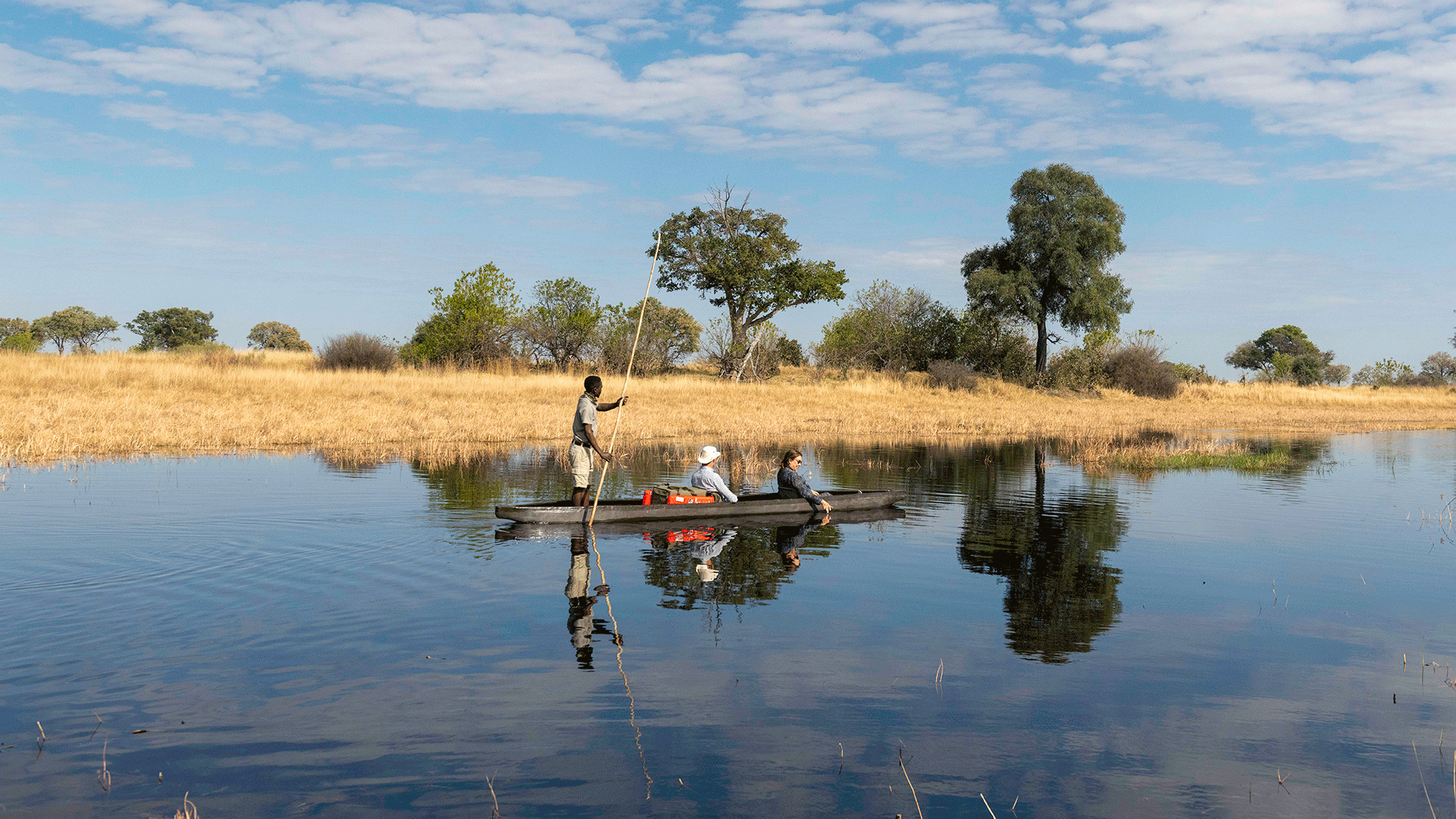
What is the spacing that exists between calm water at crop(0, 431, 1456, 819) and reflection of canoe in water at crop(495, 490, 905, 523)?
391mm

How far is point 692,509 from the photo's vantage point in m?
15.5

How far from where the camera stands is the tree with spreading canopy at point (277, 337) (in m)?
111

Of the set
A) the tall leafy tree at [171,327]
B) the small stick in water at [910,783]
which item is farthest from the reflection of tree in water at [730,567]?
the tall leafy tree at [171,327]

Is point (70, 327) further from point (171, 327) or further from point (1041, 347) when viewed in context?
point (1041, 347)

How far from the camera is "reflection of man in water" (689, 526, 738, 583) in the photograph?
39.5 ft

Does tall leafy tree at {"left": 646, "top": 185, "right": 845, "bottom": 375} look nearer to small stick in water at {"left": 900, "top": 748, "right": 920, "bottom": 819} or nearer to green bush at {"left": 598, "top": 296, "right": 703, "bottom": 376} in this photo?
green bush at {"left": 598, "top": 296, "right": 703, "bottom": 376}

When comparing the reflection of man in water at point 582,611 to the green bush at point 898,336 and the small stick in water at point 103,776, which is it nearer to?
the small stick in water at point 103,776

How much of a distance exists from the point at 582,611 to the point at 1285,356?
11713 cm

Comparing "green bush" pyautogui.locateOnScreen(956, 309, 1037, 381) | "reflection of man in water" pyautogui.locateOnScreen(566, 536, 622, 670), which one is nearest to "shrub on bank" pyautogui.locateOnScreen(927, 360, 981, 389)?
"green bush" pyautogui.locateOnScreen(956, 309, 1037, 381)

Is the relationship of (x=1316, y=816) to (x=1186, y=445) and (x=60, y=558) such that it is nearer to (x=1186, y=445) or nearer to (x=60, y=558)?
(x=60, y=558)

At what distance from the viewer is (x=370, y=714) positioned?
700cm

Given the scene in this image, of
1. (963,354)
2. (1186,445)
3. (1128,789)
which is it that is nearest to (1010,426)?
(1186,445)

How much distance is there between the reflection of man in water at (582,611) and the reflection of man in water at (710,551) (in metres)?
1.40

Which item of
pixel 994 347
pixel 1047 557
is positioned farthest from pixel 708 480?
pixel 994 347
